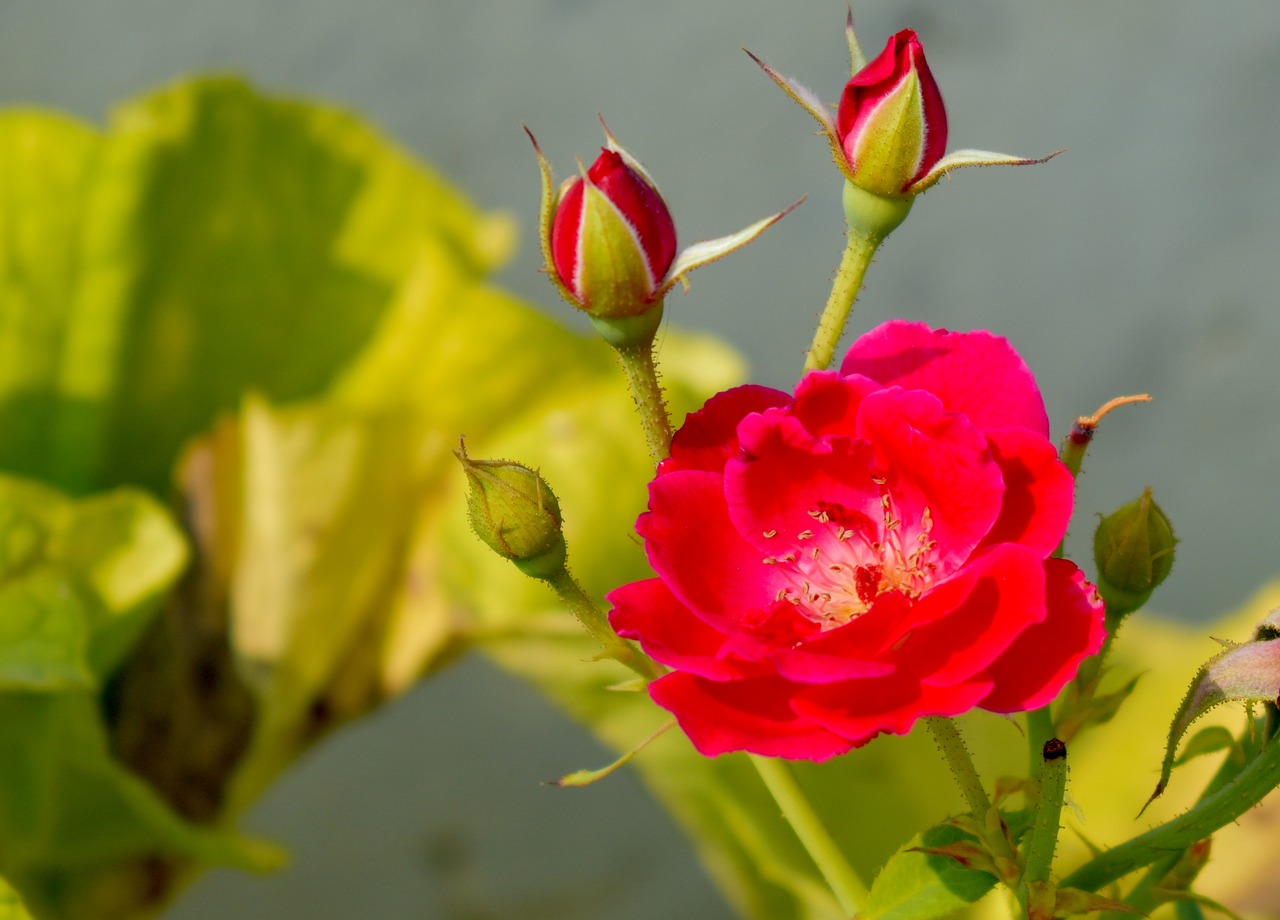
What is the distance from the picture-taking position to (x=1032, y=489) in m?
0.20

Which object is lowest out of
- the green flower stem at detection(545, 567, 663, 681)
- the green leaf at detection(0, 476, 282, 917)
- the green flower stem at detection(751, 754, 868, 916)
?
the green leaf at detection(0, 476, 282, 917)

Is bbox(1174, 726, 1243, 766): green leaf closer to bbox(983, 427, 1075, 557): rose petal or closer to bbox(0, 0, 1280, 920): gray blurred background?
bbox(983, 427, 1075, 557): rose petal

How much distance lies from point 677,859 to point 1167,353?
0.43 meters

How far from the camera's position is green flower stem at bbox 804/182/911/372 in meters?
0.23

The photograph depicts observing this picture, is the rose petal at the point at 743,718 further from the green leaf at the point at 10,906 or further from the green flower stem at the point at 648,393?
the green leaf at the point at 10,906

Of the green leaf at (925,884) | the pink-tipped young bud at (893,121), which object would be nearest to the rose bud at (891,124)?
the pink-tipped young bud at (893,121)

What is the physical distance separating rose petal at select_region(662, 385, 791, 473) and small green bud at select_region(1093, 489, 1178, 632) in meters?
0.06

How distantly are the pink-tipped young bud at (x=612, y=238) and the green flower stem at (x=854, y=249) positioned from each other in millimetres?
31

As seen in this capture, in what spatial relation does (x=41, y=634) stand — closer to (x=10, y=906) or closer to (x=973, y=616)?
(x=10, y=906)

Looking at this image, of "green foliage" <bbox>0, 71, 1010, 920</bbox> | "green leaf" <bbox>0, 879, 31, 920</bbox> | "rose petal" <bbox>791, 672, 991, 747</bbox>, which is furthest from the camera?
"green foliage" <bbox>0, 71, 1010, 920</bbox>

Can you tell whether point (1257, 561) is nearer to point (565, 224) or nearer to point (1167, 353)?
point (1167, 353)

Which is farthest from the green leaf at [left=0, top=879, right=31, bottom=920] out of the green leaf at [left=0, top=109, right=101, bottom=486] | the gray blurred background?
the gray blurred background

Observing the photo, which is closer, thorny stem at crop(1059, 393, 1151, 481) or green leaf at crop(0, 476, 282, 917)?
thorny stem at crop(1059, 393, 1151, 481)

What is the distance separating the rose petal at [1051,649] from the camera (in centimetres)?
19
